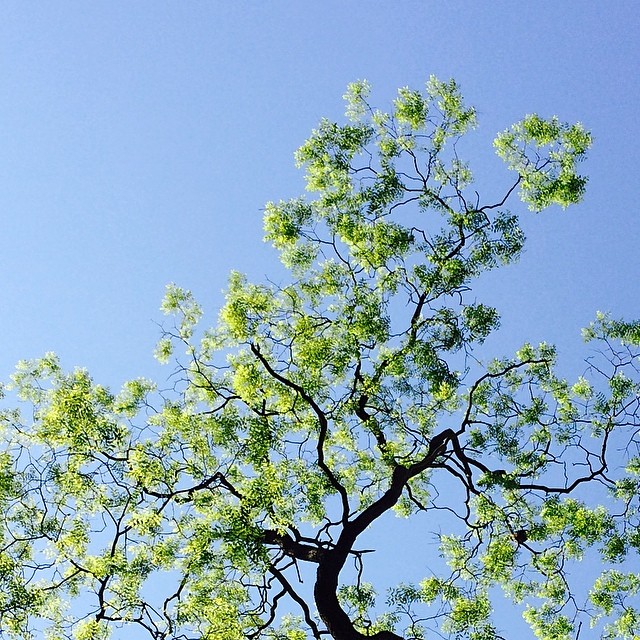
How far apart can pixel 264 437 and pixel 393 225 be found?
3820 millimetres

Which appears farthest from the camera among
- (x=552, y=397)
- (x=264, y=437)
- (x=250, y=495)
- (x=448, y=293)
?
(x=552, y=397)

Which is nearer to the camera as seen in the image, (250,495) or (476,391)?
(250,495)

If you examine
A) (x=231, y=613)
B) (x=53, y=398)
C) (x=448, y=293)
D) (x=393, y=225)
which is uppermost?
(x=393, y=225)

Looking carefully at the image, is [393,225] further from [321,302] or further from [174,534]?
[174,534]

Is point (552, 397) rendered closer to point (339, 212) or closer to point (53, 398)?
point (339, 212)

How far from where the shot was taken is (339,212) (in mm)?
12688

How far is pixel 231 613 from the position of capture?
10.2 metres

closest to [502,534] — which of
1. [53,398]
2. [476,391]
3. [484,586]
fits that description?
[484,586]

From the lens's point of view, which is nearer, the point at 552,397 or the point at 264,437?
the point at 264,437

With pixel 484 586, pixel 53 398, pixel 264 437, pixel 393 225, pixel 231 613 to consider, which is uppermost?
pixel 393 225

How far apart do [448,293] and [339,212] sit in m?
2.06

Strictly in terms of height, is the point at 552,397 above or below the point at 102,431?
above

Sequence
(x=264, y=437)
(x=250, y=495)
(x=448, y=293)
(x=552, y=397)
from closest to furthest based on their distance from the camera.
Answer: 1. (x=250, y=495)
2. (x=264, y=437)
3. (x=448, y=293)
4. (x=552, y=397)

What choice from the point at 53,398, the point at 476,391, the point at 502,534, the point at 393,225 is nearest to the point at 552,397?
the point at 476,391
